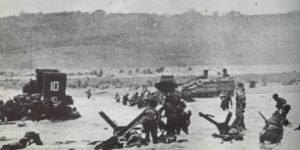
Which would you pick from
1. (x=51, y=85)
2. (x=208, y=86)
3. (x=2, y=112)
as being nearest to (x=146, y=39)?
(x=208, y=86)

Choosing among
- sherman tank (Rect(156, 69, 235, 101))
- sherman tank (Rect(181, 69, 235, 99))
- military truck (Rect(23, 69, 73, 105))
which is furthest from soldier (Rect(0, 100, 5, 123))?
sherman tank (Rect(181, 69, 235, 99))

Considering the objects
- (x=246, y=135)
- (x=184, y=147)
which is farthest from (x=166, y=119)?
(x=246, y=135)

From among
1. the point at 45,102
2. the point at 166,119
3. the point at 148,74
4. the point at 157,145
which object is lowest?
the point at 157,145

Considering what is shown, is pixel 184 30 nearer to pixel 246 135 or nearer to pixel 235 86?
pixel 235 86

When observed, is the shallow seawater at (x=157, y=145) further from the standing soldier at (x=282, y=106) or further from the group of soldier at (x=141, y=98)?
the standing soldier at (x=282, y=106)

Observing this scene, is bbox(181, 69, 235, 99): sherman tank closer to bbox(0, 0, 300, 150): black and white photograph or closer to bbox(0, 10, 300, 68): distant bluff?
bbox(0, 0, 300, 150): black and white photograph

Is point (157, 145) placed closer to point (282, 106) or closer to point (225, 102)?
point (225, 102)

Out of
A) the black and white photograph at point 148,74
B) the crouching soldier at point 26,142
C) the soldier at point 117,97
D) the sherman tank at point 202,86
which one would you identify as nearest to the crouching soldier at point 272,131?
the black and white photograph at point 148,74
